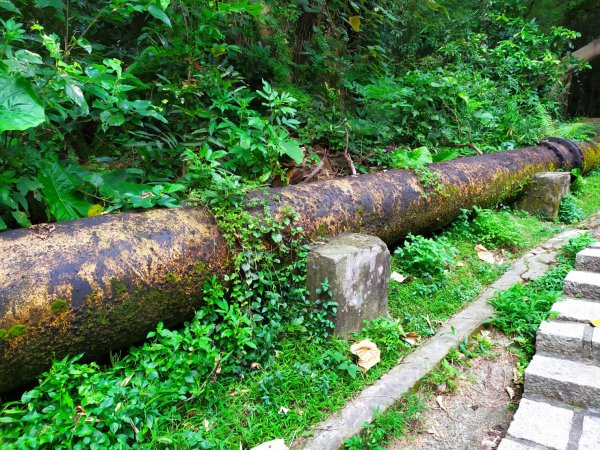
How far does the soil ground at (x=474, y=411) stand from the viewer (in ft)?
6.12

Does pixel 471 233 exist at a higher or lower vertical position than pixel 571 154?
lower

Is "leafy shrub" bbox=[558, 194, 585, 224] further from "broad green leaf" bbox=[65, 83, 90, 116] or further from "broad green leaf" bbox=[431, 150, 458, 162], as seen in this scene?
"broad green leaf" bbox=[65, 83, 90, 116]

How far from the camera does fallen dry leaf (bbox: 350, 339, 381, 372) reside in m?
2.17

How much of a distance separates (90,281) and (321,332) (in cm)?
119

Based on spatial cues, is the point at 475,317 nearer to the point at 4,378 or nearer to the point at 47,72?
the point at 4,378

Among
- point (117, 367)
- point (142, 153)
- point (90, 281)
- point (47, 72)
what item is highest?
point (47, 72)

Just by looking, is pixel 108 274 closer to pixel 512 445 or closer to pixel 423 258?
pixel 512 445

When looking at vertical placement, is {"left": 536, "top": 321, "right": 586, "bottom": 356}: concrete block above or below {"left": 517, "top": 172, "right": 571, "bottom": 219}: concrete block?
below

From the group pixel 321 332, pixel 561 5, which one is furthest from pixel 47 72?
pixel 561 5

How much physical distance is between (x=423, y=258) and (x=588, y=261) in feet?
3.85

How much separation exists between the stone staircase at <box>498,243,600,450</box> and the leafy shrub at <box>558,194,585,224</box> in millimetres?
2501

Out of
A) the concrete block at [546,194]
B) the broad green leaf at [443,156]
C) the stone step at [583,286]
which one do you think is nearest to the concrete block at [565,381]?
the stone step at [583,286]

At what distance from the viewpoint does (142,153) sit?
3.13m

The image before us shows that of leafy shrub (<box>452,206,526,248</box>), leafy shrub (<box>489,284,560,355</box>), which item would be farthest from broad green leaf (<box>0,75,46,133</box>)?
leafy shrub (<box>452,206,526,248</box>)
